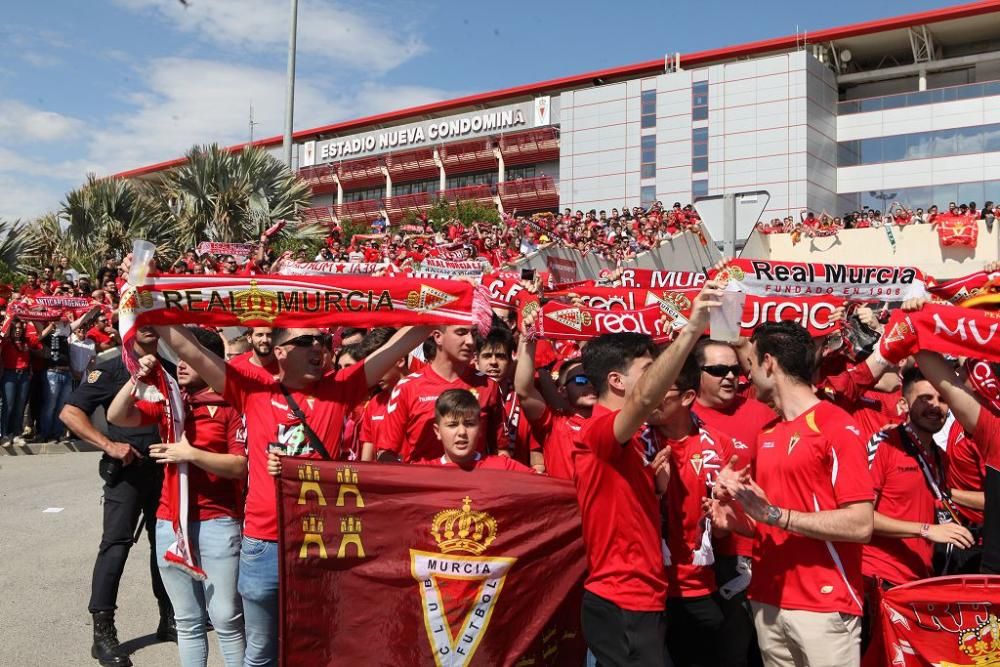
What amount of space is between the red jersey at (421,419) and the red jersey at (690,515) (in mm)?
1343

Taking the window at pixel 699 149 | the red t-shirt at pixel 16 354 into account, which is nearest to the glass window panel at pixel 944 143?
the window at pixel 699 149

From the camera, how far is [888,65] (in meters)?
46.8

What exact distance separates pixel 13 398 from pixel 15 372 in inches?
18.1

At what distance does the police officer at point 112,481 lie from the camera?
19.0ft

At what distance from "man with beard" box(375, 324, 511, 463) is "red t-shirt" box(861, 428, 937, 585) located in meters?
1.98

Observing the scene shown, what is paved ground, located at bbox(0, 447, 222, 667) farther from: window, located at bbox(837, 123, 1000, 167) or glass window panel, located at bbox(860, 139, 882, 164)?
glass window panel, located at bbox(860, 139, 882, 164)

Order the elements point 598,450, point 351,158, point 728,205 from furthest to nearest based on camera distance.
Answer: point 351,158 < point 728,205 < point 598,450

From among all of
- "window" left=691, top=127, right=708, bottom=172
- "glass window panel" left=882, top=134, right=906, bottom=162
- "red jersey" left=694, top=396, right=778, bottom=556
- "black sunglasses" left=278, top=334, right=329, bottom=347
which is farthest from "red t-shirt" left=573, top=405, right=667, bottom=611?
"window" left=691, top=127, right=708, bottom=172

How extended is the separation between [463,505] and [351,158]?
215 feet

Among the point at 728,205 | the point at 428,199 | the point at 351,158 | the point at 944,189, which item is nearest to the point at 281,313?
the point at 728,205

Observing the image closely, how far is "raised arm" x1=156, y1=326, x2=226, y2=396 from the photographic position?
4418 millimetres

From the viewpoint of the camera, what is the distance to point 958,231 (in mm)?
30516

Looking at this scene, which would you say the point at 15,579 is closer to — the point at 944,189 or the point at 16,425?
the point at 16,425

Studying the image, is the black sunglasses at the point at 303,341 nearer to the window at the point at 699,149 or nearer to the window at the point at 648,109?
the window at the point at 699,149
